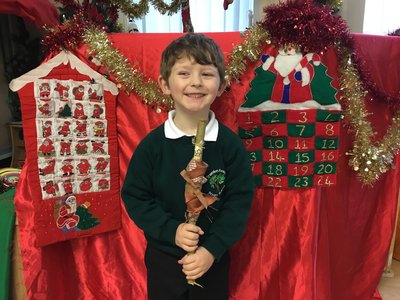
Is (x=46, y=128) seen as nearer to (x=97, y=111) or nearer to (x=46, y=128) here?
(x=46, y=128)

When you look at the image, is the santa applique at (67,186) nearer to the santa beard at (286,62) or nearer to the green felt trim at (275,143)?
the green felt trim at (275,143)

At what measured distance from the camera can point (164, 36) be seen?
3.89 ft

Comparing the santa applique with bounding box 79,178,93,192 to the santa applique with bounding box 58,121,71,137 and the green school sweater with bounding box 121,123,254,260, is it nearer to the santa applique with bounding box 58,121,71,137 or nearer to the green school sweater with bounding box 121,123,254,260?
the santa applique with bounding box 58,121,71,137

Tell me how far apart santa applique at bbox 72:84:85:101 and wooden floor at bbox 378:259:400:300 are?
1.54 metres

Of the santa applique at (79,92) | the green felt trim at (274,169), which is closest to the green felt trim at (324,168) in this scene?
the green felt trim at (274,169)

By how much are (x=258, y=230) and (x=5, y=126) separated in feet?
6.21

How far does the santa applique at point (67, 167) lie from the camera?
3.92ft

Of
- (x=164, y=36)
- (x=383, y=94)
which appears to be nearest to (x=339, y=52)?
(x=383, y=94)

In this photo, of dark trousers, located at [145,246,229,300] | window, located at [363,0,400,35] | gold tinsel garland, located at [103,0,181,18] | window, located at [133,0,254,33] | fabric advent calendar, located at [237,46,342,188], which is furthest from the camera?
window, located at [133,0,254,33]

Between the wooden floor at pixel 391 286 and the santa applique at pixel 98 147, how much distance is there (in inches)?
54.7

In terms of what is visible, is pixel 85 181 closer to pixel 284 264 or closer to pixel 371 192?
pixel 284 264

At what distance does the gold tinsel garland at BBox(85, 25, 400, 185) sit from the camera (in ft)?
3.69

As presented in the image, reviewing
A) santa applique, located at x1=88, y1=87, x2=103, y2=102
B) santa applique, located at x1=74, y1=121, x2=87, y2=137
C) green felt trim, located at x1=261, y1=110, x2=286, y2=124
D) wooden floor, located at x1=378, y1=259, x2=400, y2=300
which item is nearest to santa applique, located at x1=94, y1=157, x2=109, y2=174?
santa applique, located at x1=74, y1=121, x2=87, y2=137

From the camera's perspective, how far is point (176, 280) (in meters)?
1.00
